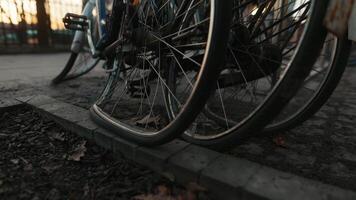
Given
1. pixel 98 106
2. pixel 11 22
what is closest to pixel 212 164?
pixel 98 106

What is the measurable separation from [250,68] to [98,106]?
0.95 meters

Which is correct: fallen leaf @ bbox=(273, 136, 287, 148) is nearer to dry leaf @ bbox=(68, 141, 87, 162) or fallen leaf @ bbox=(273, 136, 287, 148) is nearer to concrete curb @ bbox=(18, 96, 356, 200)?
concrete curb @ bbox=(18, 96, 356, 200)

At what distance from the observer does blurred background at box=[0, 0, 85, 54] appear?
749cm

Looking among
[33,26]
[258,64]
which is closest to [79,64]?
[258,64]

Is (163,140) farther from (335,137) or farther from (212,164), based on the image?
(335,137)

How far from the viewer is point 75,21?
2639mm

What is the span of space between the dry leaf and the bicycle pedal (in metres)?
1.42

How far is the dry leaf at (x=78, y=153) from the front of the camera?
4.83 ft

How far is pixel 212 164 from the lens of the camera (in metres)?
1.23

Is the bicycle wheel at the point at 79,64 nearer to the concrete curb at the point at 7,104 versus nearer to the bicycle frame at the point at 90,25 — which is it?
the bicycle frame at the point at 90,25

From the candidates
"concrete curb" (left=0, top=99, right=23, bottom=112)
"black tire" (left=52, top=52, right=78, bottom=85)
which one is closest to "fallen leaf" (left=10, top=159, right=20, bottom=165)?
"concrete curb" (left=0, top=99, right=23, bottom=112)

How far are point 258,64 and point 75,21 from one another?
1.82m

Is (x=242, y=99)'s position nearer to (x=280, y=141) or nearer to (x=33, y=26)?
(x=280, y=141)

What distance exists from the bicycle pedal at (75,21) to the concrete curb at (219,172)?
1.38 m
